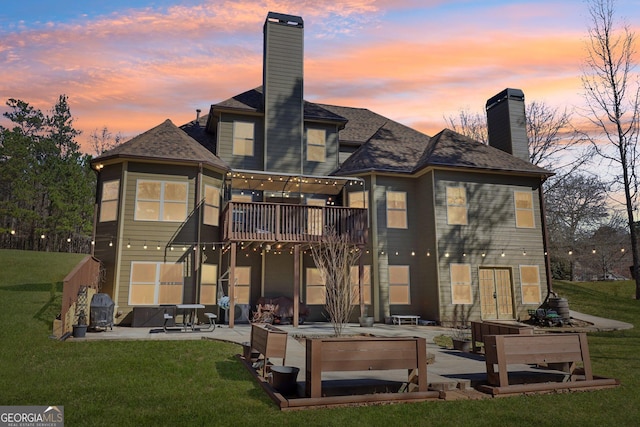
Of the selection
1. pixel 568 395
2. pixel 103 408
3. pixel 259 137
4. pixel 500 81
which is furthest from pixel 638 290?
pixel 103 408

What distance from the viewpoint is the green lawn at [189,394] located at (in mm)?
5513

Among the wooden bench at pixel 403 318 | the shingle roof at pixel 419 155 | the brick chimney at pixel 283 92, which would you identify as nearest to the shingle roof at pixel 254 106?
the brick chimney at pixel 283 92

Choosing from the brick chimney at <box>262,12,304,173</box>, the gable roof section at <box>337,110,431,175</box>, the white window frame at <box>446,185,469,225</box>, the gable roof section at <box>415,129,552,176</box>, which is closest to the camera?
the white window frame at <box>446,185,469,225</box>

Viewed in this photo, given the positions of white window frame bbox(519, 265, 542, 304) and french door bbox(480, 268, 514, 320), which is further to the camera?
white window frame bbox(519, 265, 542, 304)

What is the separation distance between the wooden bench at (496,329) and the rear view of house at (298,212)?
5.84 metres

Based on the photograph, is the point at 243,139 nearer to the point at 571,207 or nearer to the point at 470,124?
the point at 470,124

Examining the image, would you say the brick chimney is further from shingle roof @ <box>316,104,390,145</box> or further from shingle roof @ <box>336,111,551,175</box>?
shingle roof @ <box>316,104,390,145</box>

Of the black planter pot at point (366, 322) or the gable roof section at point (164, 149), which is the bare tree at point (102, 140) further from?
the black planter pot at point (366, 322)

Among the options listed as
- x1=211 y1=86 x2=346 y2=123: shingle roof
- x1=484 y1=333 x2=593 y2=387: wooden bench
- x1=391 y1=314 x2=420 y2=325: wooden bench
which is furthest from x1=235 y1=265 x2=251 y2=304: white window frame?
x1=484 y1=333 x2=593 y2=387: wooden bench

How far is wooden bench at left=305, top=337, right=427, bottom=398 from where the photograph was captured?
247 inches

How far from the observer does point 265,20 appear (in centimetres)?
1919

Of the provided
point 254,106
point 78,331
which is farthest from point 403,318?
point 78,331

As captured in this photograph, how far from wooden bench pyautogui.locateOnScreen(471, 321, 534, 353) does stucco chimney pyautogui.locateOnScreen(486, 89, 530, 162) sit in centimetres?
1299

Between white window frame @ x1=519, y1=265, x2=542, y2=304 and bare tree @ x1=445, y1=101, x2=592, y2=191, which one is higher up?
bare tree @ x1=445, y1=101, x2=592, y2=191
